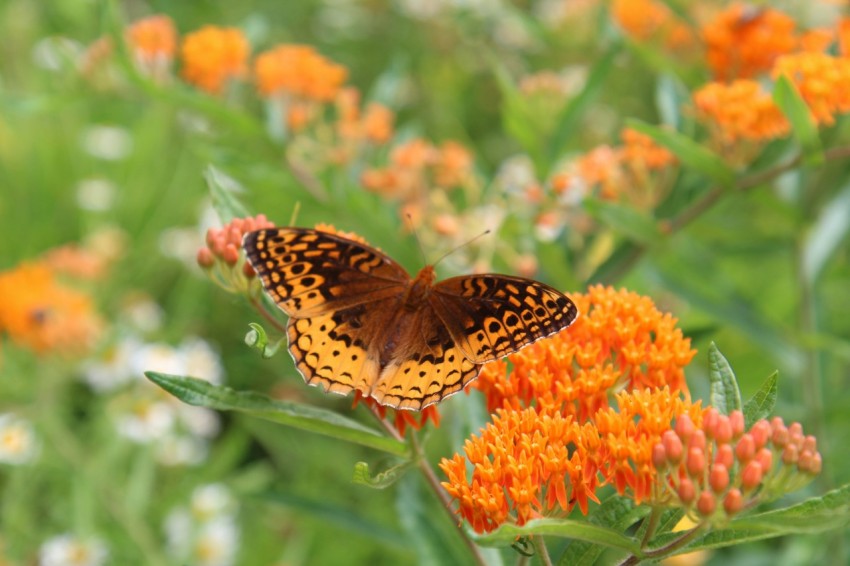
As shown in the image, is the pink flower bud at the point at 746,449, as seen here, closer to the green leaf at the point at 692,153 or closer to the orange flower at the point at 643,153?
the green leaf at the point at 692,153

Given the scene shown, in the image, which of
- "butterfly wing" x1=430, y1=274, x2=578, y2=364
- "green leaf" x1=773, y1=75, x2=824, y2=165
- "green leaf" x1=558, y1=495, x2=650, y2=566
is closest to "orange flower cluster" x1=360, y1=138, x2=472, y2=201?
"butterfly wing" x1=430, y1=274, x2=578, y2=364

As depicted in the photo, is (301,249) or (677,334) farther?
(301,249)

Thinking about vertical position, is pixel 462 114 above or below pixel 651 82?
below

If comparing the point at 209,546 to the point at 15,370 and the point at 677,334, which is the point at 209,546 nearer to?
the point at 15,370

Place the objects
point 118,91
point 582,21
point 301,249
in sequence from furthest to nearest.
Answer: point 582,21, point 118,91, point 301,249

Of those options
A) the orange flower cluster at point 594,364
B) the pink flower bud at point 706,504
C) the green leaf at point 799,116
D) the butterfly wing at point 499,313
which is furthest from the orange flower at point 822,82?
the pink flower bud at point 706,504

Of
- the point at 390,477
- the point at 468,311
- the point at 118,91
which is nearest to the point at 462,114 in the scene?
the point at 118,91

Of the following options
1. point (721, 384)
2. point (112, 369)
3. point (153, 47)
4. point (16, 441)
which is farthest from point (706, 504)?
point (112, 369)

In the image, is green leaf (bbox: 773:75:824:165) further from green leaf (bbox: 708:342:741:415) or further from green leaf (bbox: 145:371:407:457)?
green leaf (bbox: 145:371:407:457)
